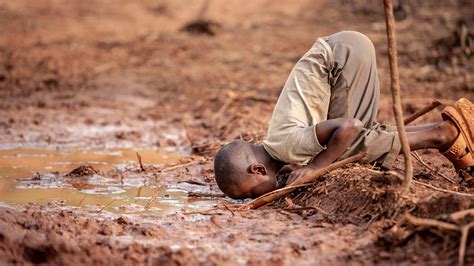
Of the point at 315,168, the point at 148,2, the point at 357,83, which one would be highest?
the point at 357,83

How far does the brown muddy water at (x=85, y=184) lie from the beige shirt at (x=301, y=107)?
2.06ft

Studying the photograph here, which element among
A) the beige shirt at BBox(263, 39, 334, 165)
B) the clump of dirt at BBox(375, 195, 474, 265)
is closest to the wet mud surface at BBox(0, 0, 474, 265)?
the clump of dirt at BBox(375, 195, 474, 265)

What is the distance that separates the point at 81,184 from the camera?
594cm

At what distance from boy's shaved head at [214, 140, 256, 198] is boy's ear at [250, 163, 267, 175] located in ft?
0.12

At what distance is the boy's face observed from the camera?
16.5 feet

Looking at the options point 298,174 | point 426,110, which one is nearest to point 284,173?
point 298,174

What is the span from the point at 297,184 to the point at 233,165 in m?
0.40

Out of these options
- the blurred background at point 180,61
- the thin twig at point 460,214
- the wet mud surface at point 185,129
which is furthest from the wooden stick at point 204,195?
the thin twig at point 460,214

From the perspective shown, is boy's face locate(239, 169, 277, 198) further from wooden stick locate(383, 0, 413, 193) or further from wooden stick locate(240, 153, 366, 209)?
wooden stick locate(383, 0, 413, 193)

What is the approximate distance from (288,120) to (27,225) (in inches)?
66.4

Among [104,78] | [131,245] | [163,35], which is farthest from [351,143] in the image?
[163,35]

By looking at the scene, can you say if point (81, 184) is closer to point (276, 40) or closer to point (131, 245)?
point (131, 245)

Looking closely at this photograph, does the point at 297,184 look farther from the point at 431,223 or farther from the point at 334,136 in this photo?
the point at 431,223

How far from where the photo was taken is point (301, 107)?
5.17 metres
